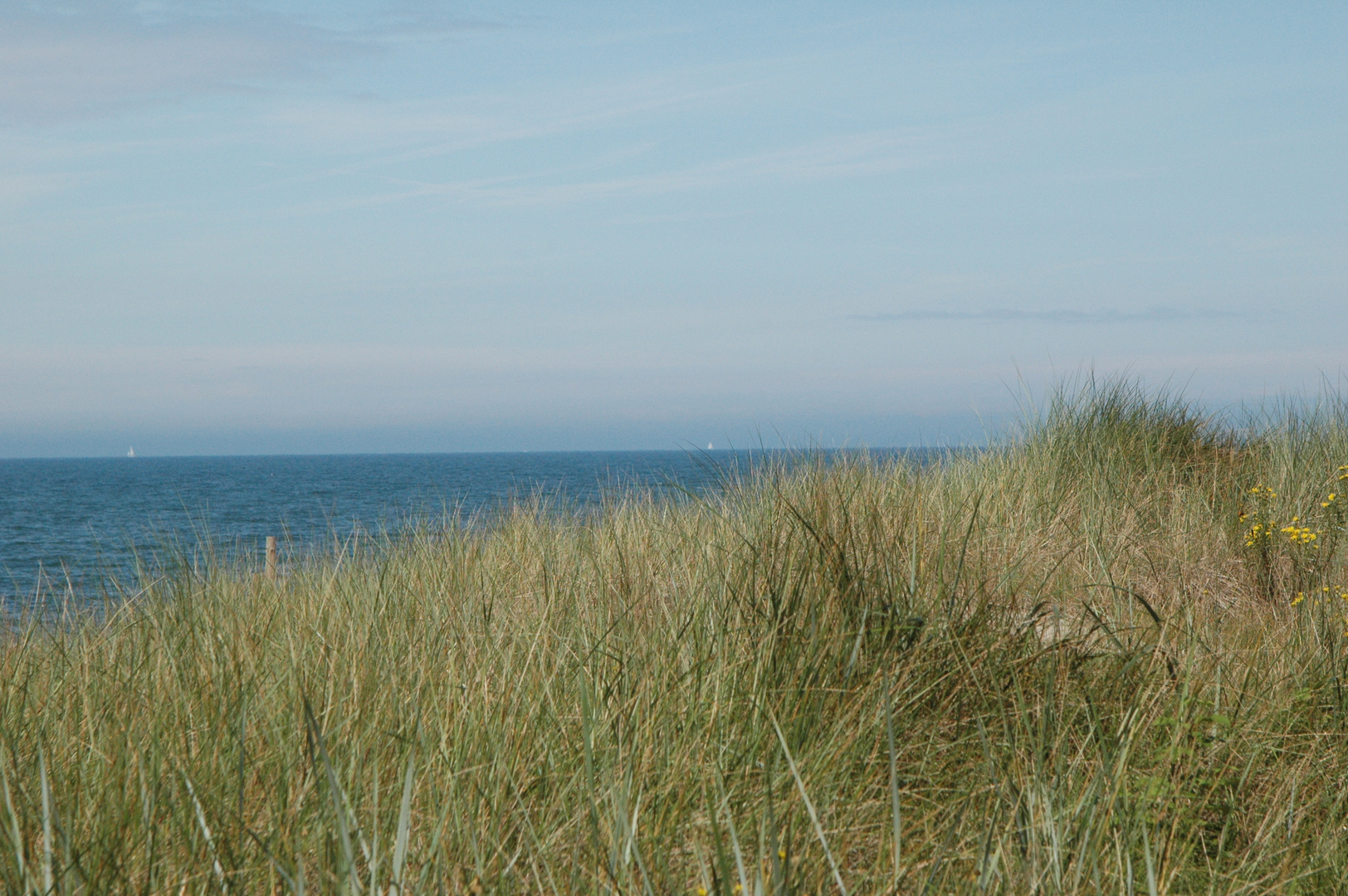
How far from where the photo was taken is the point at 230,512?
2669cm

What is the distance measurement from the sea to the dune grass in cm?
69

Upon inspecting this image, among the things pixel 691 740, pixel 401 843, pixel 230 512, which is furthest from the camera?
pixel 230 512

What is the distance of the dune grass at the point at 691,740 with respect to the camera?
1854 mm

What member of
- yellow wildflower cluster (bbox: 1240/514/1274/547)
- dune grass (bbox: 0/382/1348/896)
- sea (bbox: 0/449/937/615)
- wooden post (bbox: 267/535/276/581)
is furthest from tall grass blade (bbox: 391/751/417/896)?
yellow wildflower cluster (bbox: 1240/514/1274/547)

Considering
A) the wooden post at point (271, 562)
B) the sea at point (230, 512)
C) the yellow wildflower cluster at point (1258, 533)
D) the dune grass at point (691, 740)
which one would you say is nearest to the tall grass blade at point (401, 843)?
the dune grass at point (691, 740)

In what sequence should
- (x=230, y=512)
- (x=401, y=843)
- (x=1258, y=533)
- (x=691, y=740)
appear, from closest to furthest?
(x=401, y=843)
(x=691, y=740)
(x=1258, y=533)
(x=230, y=512)

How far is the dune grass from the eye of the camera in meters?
1.85

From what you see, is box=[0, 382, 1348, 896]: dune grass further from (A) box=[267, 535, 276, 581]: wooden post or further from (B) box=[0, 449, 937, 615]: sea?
(A) box=[267, 535, 276, 581]: wooden post

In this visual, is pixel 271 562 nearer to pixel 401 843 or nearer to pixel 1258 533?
pixel 401 843

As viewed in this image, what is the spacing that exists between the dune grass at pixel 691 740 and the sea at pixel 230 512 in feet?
2.25

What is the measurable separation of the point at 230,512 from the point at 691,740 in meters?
27.3

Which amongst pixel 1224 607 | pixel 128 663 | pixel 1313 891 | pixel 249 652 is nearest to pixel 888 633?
pixel 1313 891

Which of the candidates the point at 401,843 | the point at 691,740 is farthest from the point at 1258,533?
the point at 401,843

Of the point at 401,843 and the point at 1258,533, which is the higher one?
the point at 1258,533
